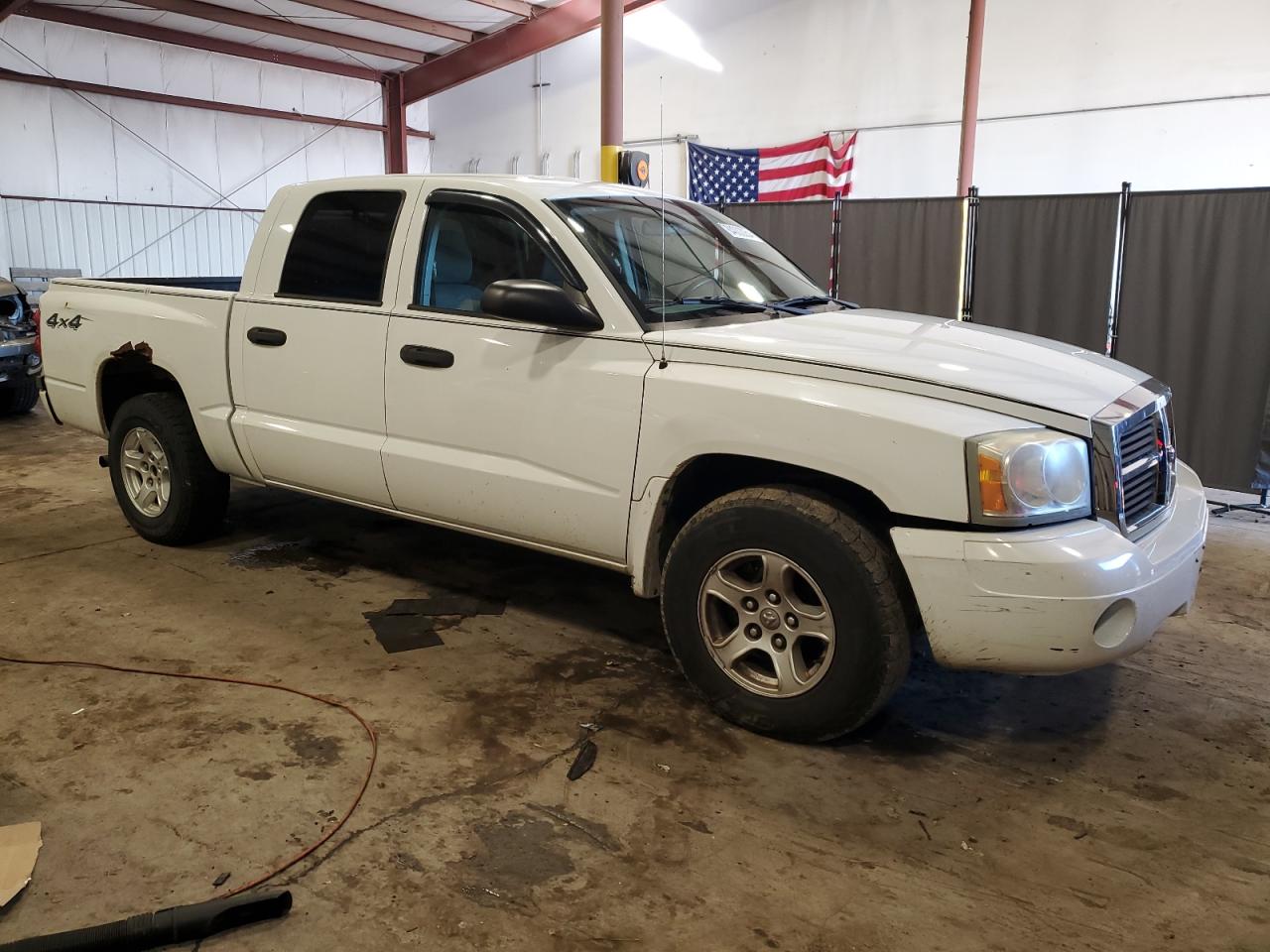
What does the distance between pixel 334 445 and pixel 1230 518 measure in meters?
5.62

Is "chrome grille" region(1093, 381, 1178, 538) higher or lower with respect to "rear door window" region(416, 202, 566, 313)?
lower

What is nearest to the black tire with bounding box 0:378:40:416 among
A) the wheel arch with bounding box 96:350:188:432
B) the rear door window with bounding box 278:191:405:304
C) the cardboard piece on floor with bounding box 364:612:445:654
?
the wheel arch with bounding box 96:350:188:432

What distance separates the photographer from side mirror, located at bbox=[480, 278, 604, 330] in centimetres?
335

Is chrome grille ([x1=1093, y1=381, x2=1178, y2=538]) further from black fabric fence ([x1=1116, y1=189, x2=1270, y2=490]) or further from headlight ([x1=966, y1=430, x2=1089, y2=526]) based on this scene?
black fabric fence ([x1=1116, y1=189, x2=1270, y2=490])

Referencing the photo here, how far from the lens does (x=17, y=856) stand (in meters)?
2.54

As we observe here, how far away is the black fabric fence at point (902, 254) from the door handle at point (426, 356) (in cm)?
485

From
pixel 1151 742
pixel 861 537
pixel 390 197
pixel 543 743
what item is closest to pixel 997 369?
pixel 861 537

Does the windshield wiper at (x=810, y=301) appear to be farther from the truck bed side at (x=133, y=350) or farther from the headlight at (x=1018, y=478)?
the truck bed side at (x=133, y=350)

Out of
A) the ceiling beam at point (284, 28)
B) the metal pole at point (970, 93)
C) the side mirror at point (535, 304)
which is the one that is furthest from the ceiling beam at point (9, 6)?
the side mirror at point (535, 304)

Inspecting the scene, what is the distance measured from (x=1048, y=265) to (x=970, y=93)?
584 centimetres

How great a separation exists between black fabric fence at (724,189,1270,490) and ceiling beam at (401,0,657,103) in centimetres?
767

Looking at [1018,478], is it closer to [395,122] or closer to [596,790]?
[596,790]

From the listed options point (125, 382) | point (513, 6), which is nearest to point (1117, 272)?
point (125, 382)

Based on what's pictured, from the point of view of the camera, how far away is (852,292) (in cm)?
795
